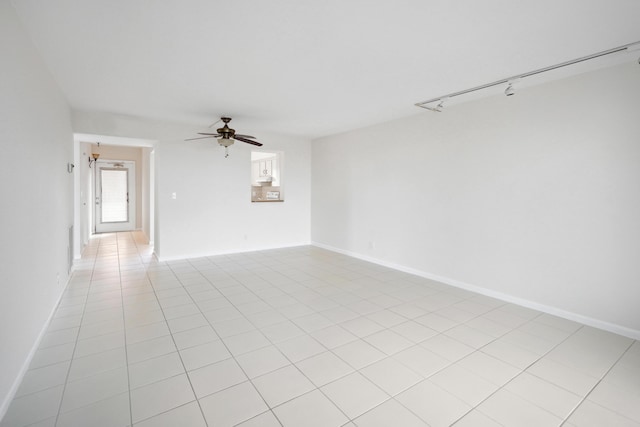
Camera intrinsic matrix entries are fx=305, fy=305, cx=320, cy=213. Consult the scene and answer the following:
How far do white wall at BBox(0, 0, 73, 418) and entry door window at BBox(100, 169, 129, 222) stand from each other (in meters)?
5.98

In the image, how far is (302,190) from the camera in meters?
6.96

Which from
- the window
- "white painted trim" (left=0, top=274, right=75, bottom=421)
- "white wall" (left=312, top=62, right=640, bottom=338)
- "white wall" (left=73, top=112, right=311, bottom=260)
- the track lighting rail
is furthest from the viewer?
the window

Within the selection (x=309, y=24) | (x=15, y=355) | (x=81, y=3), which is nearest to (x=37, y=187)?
(x=15, y=355)

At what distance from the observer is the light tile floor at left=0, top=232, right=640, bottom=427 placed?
180 centimetres

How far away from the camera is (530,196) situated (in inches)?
134

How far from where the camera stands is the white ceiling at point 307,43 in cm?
198

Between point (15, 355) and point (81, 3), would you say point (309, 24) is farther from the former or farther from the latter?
point (15, 355)

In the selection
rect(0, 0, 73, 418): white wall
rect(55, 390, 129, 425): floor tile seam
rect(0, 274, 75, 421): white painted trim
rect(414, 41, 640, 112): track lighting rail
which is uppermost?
rect(414, 41, 640, 112): track lighting rail

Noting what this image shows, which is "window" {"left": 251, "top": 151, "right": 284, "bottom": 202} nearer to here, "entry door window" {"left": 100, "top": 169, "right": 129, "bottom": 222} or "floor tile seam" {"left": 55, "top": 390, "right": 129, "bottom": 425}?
"entry door window" {"left": 100, "top": 169, "right": 129, "bottom": 222}

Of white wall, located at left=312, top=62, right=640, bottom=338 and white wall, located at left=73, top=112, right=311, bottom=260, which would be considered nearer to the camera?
white wall, located at left=312, top=62, right=640, bottom=338

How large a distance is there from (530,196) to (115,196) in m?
Answer: 9.71

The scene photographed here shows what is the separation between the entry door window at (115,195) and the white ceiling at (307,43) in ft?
17.6

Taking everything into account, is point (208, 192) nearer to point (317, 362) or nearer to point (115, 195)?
point (317, 362)

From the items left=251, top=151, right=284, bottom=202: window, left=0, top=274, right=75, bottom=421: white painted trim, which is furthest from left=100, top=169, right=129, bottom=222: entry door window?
left=0, top=274, right=75, bottom=421: white painted trim
